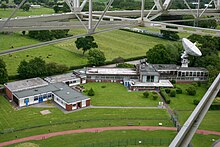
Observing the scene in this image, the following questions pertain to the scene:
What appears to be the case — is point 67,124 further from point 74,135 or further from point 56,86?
point 56,86

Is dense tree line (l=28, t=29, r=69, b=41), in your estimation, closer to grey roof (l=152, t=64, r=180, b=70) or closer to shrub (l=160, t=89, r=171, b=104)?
grey roof (l=152, t=64, r=180, b=70)

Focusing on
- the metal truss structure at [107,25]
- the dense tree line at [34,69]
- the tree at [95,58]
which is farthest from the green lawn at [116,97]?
the metal truss structure at [107,25]

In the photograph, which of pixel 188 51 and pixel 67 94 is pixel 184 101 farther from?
pixel 67 94

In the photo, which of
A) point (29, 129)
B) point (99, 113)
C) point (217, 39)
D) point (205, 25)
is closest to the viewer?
point (29, 129)

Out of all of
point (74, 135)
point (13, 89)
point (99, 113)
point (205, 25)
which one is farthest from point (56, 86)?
point (205, 25)

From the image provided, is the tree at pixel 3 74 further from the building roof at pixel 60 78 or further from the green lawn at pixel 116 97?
the green lawn at pixel 116 97

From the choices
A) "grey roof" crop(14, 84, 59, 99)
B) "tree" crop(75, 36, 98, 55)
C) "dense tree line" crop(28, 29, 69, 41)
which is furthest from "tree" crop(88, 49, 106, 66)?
"dense tree line" crop(28, 29, 69, 41)
